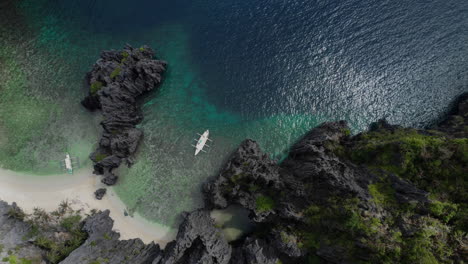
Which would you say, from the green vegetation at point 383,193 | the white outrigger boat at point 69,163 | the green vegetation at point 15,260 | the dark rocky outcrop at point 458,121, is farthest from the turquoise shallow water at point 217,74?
the green vegetation at point 383,193

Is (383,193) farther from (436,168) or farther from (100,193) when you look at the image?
(100,193)

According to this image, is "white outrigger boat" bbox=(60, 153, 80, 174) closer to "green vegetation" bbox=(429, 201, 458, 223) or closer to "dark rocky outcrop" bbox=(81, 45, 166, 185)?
"dark rocky outcrop" bbox=(81, 45, 166, 185)

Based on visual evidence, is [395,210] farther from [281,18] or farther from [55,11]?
[55,11]

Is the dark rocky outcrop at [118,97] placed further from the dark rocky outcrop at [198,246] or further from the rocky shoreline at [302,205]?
the dark rocky outcrop at [198,246]

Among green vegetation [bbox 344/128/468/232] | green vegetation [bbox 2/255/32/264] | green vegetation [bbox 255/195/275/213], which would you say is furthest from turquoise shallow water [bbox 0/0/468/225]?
green vegetation [bbox 344/128/468/232]

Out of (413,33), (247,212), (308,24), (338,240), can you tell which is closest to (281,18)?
(308,24)
